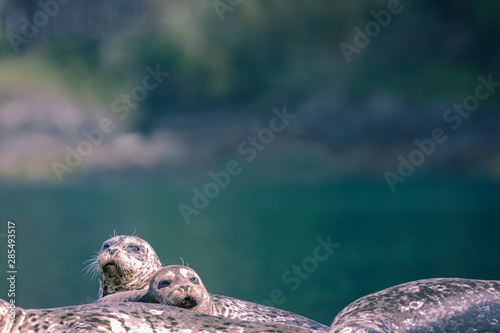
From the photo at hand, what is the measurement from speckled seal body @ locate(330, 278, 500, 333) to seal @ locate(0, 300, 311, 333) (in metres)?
0.72

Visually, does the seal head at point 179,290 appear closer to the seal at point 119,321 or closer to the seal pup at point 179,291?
the seal pup at point 179,291

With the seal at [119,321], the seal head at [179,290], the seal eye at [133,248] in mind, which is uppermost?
the seal eye at [133,248]

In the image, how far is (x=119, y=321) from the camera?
16.1 ft

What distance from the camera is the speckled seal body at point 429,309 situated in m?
5.68

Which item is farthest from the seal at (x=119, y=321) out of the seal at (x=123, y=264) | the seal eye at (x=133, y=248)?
the seal eye at (x=133, y=248)

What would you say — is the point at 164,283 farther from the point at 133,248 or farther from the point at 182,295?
the point at 133,248

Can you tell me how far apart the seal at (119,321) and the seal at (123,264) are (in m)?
2.26

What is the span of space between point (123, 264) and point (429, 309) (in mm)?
3353

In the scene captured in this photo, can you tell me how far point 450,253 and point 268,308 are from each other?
48985mm

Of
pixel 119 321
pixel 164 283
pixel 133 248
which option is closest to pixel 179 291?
pixel 164 283

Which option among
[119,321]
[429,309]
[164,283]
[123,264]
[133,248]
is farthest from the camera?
[133,248]

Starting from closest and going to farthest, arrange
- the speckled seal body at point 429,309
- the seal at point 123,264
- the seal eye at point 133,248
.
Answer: the speckled seal body at point 429,309 → the seal at point 123,264 → the seal eye at point 133,248

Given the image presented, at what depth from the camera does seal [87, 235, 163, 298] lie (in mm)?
7531

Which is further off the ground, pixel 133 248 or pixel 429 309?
pixel 133 248
